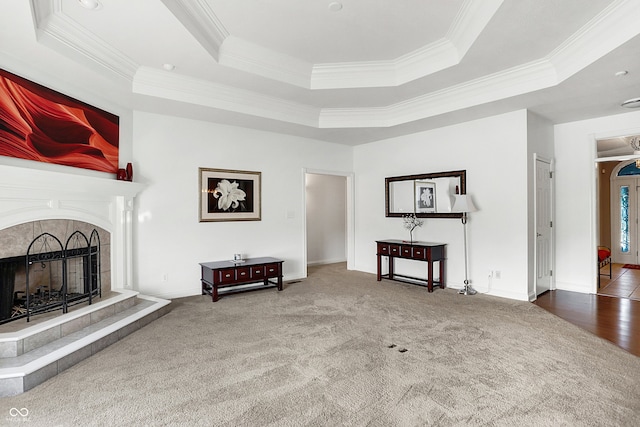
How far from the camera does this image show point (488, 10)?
2934 mm

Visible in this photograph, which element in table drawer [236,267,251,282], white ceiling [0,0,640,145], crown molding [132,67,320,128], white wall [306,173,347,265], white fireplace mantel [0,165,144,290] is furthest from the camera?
white wall [306,173,347,265]

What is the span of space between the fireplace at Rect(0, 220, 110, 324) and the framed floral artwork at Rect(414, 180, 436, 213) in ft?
15.3

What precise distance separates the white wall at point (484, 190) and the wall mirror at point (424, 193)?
120 mm

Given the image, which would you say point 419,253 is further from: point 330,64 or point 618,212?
point 618,212

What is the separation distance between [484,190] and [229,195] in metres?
3.89

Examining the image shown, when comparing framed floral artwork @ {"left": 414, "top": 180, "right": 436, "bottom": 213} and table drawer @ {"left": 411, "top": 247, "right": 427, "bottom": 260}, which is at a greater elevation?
framed floral artwork @ {"left": 414, "top": 180, "right": 436, "bottom": 213}

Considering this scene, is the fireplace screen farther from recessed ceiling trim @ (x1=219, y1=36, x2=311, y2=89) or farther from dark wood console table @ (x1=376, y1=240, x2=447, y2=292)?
dark wood console table @ (x1=376, y1=240, x2=447, y2=292)

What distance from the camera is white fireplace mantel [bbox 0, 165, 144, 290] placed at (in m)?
3.03

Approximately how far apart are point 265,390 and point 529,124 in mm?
4675

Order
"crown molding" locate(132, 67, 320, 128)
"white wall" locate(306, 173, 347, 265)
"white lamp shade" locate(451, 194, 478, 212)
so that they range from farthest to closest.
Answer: "white wall" locate(306, 173, 347, 265), "white lamp shade" locate(451, 194, 478, 212), "crown molding" locate(132, 67, 320, 128)

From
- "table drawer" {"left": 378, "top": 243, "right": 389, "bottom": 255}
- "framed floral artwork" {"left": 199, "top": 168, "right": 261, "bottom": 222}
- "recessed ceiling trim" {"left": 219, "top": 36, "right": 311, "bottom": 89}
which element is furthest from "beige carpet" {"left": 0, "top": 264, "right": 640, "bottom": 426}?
"recessed ceiling trim" {"left": 219, "top": 36, "right": 311, "bottom": 89}

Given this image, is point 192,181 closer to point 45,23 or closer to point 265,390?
point 45,23

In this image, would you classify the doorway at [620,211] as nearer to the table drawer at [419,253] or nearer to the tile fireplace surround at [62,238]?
the table drawer at [419,253]

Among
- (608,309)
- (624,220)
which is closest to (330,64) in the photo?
(608,309)
